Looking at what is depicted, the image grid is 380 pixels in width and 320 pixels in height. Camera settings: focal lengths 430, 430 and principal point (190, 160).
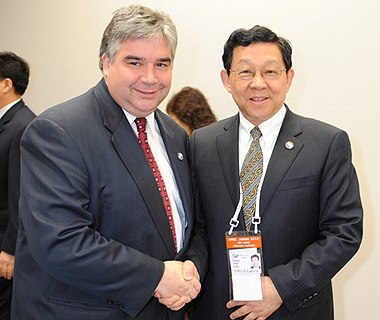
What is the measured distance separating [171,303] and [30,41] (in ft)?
11.8

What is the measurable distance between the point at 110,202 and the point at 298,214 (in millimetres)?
754

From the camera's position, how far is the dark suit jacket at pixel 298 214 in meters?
1.68

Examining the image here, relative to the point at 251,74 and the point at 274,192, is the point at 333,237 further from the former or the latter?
the point at 251,74

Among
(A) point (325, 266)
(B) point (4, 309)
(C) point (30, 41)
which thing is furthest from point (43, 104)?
(A) point (325, 266)

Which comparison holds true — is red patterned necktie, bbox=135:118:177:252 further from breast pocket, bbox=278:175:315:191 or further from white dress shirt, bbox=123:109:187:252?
breast pocket, bbox=278:175:315:191

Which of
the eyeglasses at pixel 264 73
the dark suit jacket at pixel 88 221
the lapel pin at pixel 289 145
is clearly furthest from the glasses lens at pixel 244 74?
the dark suit jacket at pixel 88 221

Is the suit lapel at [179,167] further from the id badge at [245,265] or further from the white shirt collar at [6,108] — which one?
the white shirt collar at [6,108]

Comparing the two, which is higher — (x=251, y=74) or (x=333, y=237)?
(x=251, y=74)

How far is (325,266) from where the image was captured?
1664 mm

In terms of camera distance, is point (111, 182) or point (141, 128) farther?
point (141, 128)

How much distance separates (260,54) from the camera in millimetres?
1822

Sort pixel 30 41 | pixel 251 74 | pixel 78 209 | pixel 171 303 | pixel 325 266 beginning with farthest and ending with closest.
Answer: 1. pixel 30 41
2. pixel 251 74
3. pixel 325 266
4. pixel 171 303
5. pixel 78 209

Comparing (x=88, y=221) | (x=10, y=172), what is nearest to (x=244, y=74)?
(x=88, y=221)

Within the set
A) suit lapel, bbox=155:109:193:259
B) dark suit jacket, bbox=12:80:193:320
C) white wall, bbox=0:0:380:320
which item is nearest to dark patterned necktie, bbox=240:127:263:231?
suit lapel, bbox=155:109:193:259
